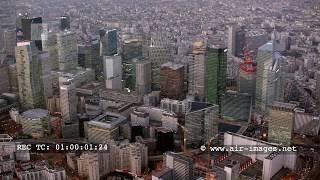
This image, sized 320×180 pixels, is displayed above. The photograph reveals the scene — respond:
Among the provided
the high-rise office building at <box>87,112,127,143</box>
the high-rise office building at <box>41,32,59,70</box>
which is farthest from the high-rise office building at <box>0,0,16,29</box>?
the high-rise office building at <box>87,112,127,143</box>

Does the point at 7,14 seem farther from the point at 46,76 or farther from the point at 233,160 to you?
the point at 233,160

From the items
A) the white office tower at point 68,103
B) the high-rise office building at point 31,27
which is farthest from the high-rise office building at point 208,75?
the high-rise office building at point 31,27

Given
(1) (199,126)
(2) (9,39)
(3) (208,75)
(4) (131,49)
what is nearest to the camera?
(1) (199,126)

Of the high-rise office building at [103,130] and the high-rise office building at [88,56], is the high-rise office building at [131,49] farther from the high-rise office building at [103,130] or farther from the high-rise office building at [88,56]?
the high-rise office building at [103,130]

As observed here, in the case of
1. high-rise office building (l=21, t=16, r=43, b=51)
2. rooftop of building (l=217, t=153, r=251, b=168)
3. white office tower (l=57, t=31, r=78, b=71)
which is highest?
high-rise office building (l=21, t=16, r=43, b=51)

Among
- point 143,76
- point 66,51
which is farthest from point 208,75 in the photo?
point 66,51

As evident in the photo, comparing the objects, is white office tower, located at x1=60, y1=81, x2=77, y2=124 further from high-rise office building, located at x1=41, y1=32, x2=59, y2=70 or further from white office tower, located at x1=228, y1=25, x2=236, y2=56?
white office tower, located at x1=228, y1=25, x2=236, y2=56
